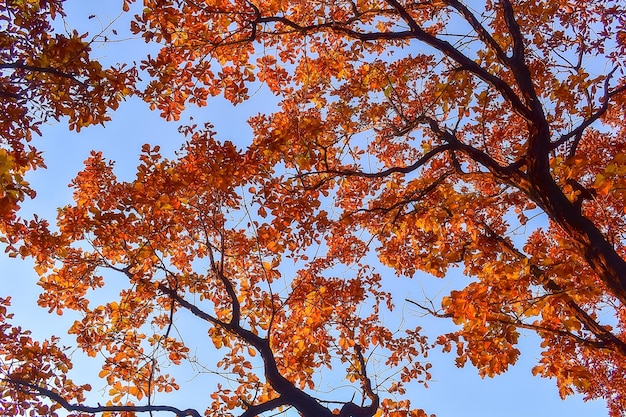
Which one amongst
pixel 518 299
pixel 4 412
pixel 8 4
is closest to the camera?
pixel 8 4

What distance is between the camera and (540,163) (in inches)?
198

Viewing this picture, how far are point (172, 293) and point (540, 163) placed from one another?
486cm

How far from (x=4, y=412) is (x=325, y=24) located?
614 centimetres

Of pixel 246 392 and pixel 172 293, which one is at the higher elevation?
pixel 172 293

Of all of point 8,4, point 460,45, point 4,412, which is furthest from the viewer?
point 460,45

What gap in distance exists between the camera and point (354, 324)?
7.74m

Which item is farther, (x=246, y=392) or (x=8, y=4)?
(x=246, y=392)

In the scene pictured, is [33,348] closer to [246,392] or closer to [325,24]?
[246,392]

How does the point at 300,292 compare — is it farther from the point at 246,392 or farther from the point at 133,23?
the point at 133,23

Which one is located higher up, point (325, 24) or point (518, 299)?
point (325, 24)

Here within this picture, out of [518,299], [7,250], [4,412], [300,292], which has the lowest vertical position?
[518,299]

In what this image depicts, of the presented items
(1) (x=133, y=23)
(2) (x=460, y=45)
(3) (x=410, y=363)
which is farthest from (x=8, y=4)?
(3) (x=410, y=363)

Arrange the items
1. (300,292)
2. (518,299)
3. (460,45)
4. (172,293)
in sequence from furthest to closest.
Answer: (300,292) < (172,293) < (460,45) < (518,299)

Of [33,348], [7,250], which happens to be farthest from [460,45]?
[33,348]
